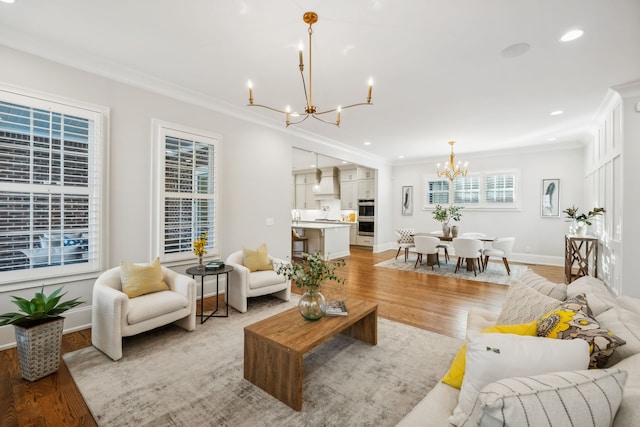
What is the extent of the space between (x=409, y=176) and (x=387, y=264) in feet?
11.2

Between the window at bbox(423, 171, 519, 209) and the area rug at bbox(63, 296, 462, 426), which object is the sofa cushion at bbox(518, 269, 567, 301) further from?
the window at bbox(423, 171, 519, 209)

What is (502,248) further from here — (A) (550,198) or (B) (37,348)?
(B) (37,348)

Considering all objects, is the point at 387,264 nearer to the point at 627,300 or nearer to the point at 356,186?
the point at 356,186

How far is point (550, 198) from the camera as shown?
679cm

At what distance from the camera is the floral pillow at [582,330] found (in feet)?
3.75

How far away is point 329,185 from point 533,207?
5.70 m

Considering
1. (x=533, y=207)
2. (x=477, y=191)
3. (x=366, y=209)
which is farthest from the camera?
(x=366, y=209)

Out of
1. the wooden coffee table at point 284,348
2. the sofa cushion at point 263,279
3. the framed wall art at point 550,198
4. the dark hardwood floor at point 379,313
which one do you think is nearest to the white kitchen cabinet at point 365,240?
the dark hardwood floor at point 379,313

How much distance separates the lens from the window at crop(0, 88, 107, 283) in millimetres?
2650

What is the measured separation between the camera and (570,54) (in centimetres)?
289

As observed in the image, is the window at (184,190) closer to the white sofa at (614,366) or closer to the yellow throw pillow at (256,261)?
the yellow throw pillow at (256,261)

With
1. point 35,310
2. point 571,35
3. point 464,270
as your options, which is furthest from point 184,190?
point 464,270

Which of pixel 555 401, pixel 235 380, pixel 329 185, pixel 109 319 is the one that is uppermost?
pixel 329 185

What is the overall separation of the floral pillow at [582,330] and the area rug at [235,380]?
3.55 feet
